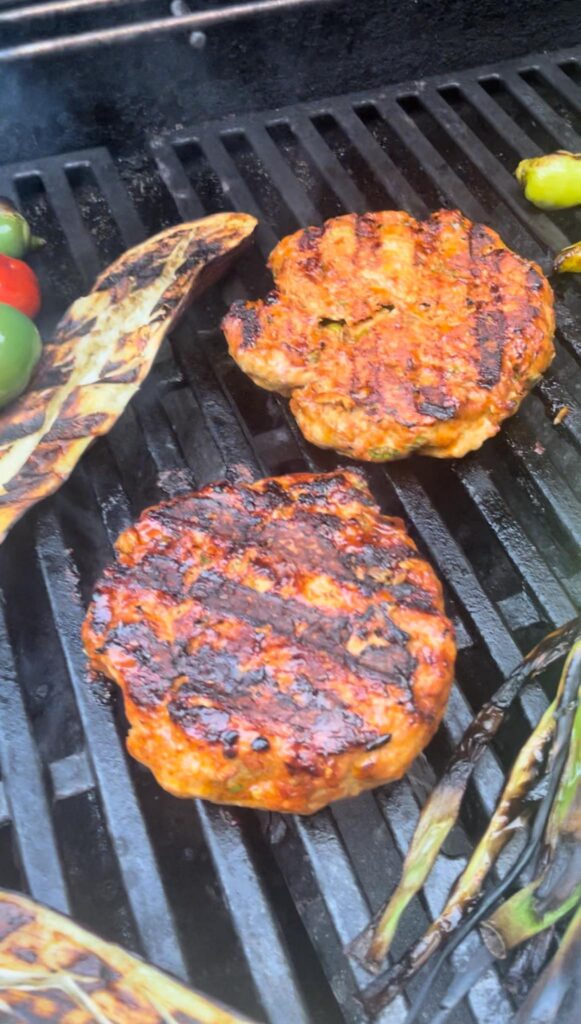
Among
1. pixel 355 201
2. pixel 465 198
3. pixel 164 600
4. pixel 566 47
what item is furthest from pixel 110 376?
pixel 566 47

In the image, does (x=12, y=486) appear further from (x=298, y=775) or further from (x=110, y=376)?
(x=298, y=775)

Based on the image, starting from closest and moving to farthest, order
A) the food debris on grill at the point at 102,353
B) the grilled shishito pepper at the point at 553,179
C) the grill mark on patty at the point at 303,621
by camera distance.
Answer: the grill mark on patty at the point at 303,621 < the food debris on grill at the point at 102,353 < the grilled shishito pepper at the point at 553,179

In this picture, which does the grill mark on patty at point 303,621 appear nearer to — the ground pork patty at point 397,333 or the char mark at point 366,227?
the ground pork patty at point 397,333

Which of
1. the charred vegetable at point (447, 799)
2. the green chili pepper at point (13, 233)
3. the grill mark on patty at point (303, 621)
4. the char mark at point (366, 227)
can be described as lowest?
the charred vegetable at point (447, 799)

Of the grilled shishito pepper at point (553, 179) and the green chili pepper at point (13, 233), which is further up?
the grilled shishito pepper at point (553, 179)

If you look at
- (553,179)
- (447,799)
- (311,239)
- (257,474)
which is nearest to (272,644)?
(447,799)

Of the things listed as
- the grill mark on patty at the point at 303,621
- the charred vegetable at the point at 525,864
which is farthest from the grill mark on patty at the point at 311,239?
the charred vegetable at the point at 525,864

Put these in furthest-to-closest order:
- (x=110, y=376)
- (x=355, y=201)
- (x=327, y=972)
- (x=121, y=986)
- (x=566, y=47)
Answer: (x=566, y=47)
(x=355, y=201)
(x=110, y=376)
(x=327, y=972)
(x=121, y=986)
